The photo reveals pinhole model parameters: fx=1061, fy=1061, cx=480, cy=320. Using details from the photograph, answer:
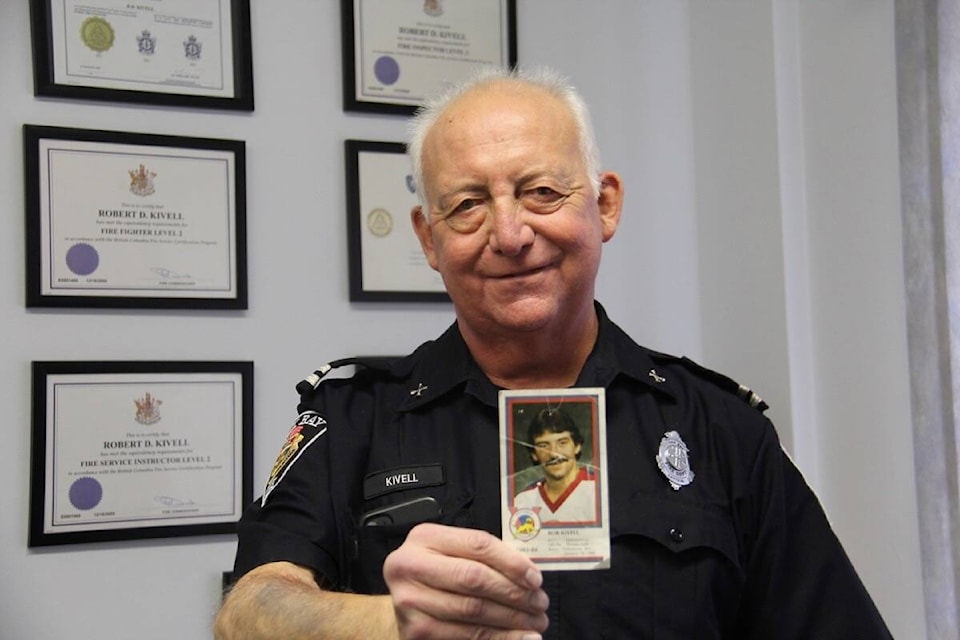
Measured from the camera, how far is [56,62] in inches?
84.0

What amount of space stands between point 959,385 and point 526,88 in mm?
985

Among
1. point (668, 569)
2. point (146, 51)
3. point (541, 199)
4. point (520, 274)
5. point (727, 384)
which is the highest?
point (146, 51)

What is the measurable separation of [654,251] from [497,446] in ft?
4.12

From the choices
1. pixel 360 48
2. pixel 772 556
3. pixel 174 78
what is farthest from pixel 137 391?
pixel 772 556

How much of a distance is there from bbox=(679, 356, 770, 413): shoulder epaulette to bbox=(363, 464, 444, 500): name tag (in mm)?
423

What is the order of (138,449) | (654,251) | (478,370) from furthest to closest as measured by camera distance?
1. (654,251)
2. (138,449)
3. (478,370)

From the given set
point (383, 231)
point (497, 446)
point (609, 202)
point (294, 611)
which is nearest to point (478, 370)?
point (497, 446)

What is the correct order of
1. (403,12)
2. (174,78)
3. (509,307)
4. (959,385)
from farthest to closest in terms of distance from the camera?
(403,12)
(174,78)
(959,385)
(509,307)

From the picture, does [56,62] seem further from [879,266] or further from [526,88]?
[879,266]

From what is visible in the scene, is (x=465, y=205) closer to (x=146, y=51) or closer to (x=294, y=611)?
(x=294, y=611)

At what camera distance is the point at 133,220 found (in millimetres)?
2180

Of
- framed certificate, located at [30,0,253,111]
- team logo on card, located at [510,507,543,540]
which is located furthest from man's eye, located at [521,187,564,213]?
framed certificate, located at [30,0,253,111]

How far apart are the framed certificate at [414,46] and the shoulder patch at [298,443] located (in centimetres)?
107

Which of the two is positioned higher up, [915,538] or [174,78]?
[174,78]
